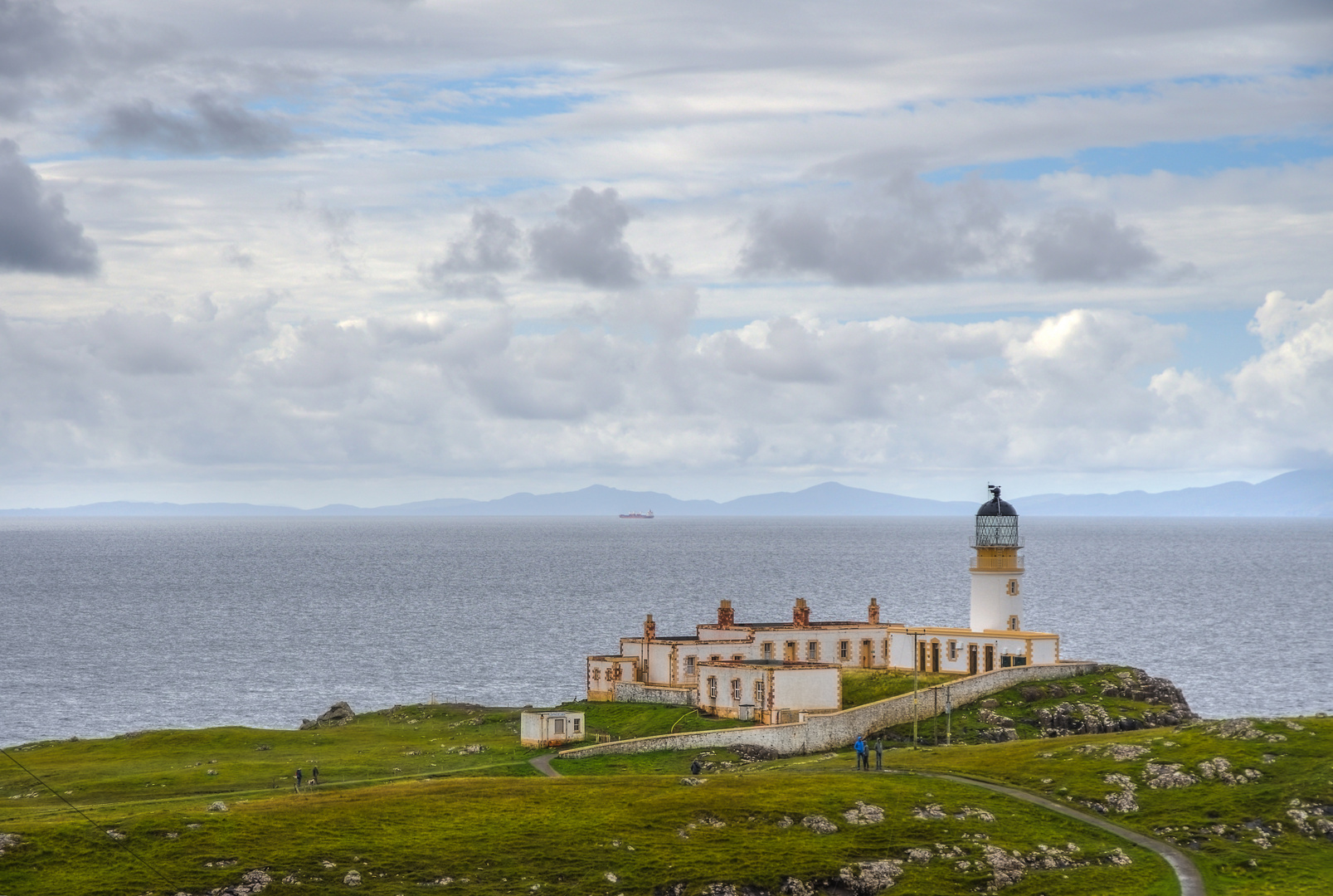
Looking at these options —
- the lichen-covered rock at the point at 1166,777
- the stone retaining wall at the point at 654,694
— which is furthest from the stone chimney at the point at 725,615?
the lichen-covered rock at the point at 1166,777

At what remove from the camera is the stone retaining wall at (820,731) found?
80875 mm

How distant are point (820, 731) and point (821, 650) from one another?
21.1 m

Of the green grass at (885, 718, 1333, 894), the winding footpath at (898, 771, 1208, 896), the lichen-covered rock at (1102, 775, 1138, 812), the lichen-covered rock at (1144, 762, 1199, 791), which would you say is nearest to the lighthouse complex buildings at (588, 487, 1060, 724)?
the green grass at (885, 718, 1333, 894)

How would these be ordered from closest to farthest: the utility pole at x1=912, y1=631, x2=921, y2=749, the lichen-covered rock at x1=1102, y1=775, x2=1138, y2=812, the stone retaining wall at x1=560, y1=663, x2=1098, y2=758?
the lichen-covered rock at x1=1102, y1=775, x2=1138, y2=812, the stone retaining wall at x1=560, y1=663, x2=1098, y2=758, the utility pole at x1=912, y1=631, x2=921, y2=749

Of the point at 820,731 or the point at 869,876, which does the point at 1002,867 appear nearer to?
the point at 869,876

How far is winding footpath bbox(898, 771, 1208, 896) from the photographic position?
55.3 m

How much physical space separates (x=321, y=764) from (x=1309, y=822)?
177 feet

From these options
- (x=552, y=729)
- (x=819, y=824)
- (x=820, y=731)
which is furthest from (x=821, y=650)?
(x=819, y=824)

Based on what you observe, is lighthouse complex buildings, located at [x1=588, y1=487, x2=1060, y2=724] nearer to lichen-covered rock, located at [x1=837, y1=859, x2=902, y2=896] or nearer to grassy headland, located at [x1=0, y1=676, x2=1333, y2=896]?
grassy headland, located at [x1=0, y1=676, x2=1333, y2=896]

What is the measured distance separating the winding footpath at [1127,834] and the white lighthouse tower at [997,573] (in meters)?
35.9

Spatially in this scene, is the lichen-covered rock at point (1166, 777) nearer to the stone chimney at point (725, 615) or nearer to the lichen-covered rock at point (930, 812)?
the lichen-covered rock at point (930, 812)

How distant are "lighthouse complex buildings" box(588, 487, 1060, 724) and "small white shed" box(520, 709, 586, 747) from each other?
1014 centimetres

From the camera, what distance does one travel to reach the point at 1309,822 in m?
60.9

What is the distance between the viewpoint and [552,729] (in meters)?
84.6
